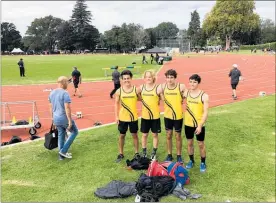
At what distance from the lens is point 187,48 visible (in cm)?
10900

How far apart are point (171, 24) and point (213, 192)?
15935 centimetres

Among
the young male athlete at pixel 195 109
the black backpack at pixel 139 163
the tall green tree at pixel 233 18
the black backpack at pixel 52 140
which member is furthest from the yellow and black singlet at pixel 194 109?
the tall green tree at pixel 233 18

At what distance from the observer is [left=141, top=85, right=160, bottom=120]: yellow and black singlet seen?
6402 mm

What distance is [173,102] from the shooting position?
631 centimetres

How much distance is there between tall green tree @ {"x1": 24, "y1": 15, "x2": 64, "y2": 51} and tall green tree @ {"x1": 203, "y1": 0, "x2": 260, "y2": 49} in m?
49.1

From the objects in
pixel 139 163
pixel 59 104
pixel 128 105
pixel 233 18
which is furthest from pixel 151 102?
pixel 233 18

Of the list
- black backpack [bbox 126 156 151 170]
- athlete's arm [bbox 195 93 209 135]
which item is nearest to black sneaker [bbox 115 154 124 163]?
black backpack [bbox 126 156 151 170]

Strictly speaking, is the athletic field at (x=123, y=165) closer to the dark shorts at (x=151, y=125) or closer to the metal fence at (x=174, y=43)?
the dark shorts at (x=151, y=125)

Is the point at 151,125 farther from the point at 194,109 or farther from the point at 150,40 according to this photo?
the point at 150,40

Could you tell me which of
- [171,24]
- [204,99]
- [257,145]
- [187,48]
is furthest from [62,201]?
[171,24]

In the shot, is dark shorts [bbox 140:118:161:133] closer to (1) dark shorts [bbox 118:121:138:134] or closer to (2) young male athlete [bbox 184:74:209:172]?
(1) dark shorts [bbox 118:121:138:134]

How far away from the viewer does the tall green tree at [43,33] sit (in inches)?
4134

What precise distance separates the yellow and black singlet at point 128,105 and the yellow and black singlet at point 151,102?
0.20 meters

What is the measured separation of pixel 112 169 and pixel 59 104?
1.68 metres
